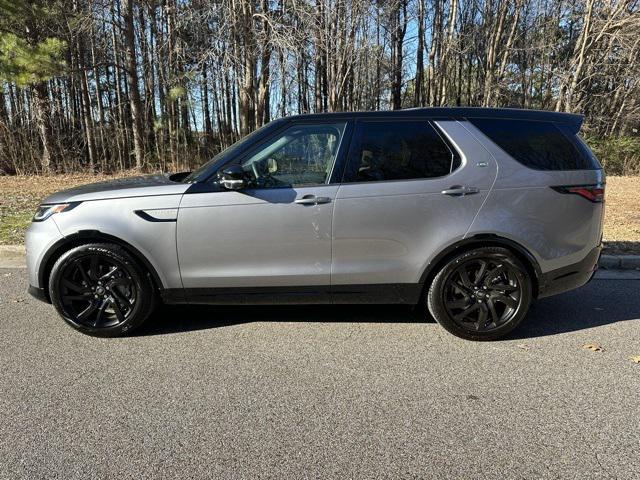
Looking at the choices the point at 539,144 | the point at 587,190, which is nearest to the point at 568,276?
the point at 587,190

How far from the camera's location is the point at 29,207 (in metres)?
9.95

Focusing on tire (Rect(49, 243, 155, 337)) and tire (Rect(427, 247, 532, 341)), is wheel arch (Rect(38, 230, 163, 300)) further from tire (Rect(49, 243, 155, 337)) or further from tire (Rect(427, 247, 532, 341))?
tire (Rect(427, 247, 532, 341))

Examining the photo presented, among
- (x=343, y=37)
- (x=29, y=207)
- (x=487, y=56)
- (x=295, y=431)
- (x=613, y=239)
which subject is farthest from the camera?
(x=487, y=56)

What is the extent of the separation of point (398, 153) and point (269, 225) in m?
1.21

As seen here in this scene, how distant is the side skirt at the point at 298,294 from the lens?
12.5 feet

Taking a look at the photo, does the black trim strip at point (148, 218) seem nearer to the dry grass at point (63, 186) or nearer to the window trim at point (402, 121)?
the window trim at point (402, 121)

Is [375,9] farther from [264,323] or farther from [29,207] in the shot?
[264,323]

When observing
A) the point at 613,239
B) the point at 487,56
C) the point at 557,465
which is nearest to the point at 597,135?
the point at 487,56

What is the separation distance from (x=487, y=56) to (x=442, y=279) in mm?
22176

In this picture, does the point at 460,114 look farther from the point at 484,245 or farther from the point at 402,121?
the point at 484,245

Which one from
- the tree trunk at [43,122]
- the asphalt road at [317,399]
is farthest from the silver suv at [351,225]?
the tree trunk at [43,122]

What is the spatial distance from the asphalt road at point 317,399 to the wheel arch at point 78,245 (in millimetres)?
504

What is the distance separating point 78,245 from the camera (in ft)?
12.6

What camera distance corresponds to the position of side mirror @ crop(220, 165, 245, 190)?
142 inches
